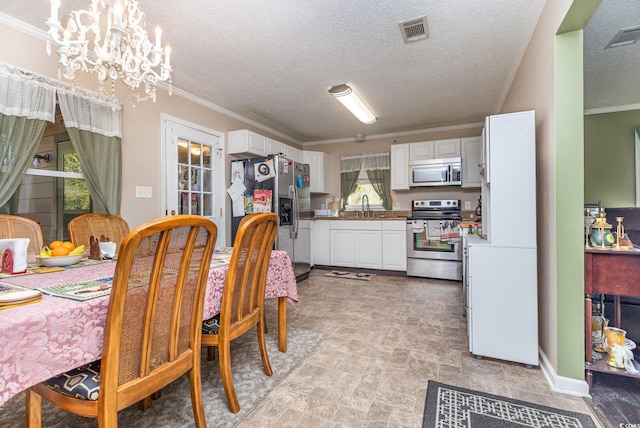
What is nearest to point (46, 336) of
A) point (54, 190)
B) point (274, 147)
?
point (54, 190)

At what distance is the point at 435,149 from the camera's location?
466cm

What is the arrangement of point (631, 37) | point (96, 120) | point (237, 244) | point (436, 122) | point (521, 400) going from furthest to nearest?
point (436, 122) < point (96, 120) < point (631, 37) < point (521, 400) < point (237, 244)

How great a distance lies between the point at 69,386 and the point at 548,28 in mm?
2931

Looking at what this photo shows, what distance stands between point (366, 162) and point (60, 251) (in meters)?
4.59

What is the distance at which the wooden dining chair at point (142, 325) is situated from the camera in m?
0.91

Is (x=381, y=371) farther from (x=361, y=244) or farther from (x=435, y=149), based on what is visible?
(x=435, y=149)

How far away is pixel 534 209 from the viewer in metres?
1.85

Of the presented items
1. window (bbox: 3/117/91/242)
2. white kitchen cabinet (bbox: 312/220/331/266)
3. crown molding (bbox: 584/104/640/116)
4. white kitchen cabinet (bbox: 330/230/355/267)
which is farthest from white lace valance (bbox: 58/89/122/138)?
crown molding (bbox: 584/104/640/116)

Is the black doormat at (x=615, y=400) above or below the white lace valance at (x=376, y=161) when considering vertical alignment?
below

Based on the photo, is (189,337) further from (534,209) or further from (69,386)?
(534,209)

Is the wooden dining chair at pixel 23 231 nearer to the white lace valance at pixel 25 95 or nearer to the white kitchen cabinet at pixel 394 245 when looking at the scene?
the white lace valance at pixel 25 95

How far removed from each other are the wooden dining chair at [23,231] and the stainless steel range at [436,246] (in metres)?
4.14

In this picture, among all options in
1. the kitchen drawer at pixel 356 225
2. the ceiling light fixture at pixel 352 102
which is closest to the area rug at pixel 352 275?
the kitchen drawer at pixel 356 225

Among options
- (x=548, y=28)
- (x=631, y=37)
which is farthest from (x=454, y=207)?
(x=548, y=28)
